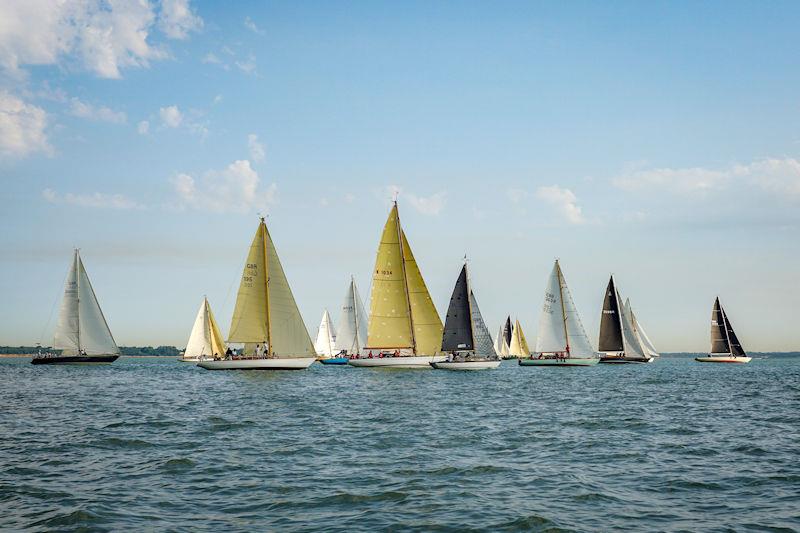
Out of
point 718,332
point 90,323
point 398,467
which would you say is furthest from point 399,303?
point 718,332

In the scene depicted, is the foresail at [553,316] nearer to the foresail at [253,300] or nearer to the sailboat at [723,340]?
the foresail at [253,300]

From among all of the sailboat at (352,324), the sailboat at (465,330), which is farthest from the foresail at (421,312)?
the sailboat at (352,324)

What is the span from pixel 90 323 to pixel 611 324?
244 feet

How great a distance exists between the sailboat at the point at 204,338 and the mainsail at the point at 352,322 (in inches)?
971

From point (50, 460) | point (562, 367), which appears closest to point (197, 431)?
point (50, 460)

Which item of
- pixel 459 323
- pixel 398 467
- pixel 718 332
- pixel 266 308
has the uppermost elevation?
pixel 266 308

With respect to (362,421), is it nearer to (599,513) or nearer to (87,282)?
(599,513)

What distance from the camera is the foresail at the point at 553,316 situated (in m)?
86.4

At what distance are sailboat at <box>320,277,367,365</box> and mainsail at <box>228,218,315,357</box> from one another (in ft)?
123

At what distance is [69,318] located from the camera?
83125 mm

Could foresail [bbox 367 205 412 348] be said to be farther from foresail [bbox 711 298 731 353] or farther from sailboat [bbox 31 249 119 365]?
foresail [bbox 711 298 731 353]

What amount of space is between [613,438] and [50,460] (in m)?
17.7

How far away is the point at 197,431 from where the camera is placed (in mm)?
23953

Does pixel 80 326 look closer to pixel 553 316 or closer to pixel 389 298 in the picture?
pixel 389 298
